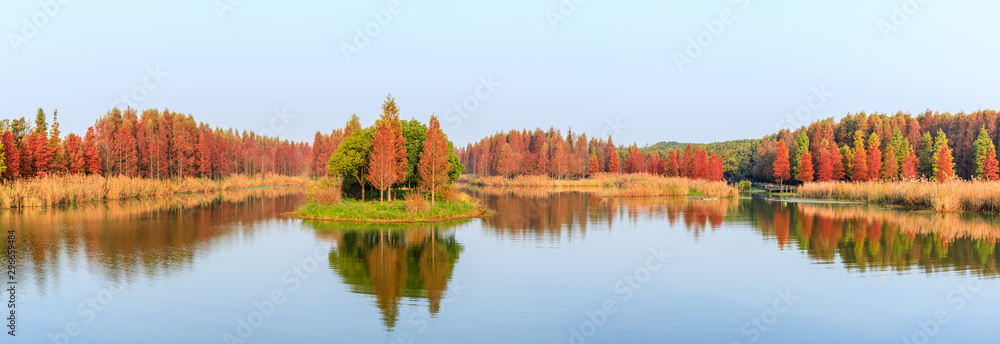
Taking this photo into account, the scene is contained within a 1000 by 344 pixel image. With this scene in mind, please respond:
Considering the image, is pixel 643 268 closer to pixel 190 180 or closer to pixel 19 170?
pixel 19 170

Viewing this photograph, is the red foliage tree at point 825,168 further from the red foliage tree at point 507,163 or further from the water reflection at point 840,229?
the red foliage tree at point 507,163

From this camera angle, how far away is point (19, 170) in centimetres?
4572

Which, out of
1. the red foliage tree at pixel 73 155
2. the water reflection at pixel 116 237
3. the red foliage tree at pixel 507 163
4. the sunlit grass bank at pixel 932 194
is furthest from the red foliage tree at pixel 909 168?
the red foliage tree at pixel 73 155

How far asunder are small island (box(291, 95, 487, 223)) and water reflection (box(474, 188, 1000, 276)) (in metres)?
3.60

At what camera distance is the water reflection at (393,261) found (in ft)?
44.2

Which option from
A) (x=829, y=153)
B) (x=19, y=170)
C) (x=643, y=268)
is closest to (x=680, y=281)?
(x=643, y=268)

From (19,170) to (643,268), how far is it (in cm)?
4937

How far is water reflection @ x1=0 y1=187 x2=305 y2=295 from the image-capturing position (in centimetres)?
1625

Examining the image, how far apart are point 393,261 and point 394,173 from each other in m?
15.9

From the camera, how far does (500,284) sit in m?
14.9

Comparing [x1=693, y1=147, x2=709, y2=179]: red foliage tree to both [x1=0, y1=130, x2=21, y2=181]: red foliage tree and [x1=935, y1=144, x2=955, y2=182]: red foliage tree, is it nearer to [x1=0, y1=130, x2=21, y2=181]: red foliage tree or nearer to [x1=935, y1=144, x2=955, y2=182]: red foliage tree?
[x1=935, y1=144, x2=955, y2=182]: red foliage tree

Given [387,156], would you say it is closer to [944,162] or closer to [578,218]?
[578,218]

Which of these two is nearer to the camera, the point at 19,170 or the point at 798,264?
the point at 798,264

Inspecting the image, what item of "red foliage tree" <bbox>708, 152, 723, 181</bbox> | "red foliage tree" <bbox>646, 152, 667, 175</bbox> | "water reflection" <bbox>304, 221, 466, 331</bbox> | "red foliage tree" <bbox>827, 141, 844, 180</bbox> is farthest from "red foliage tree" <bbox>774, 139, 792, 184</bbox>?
"water reflection" <bbox>304, 221, 466, 331</bbox>
